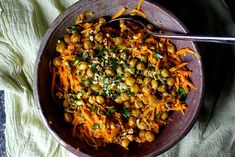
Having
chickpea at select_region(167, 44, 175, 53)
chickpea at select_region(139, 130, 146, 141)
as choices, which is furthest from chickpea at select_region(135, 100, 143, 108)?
chickpea at select_region(167, 44, 175, 53)

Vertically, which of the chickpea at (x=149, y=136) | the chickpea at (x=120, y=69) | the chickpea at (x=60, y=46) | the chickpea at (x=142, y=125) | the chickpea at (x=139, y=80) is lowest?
the chickpea at (x=149, y=136)

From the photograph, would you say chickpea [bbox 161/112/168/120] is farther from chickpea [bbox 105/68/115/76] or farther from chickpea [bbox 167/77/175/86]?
chickpea [bbox 105/68/115/76]

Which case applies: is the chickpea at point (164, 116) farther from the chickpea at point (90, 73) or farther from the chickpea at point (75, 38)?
the chickpea at point (75, 38)

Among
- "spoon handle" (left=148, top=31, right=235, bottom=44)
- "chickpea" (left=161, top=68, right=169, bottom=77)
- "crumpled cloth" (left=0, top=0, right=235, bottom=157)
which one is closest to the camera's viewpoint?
"spoon handle" (left=148, top=31, right=235, bottom=44)

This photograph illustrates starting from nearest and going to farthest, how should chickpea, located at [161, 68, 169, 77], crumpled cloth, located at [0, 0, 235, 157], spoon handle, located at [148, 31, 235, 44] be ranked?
spoon handle, located at [148, 31, 235, 44]
chickpea, located at [161, 68, 169, 77]
crumpled cloth, located at [0, 0, 235, 157]

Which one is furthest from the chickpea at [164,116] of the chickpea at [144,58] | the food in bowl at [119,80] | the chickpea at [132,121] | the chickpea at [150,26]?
the chickpea at [150,26]

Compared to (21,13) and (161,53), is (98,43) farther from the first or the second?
(21,13)

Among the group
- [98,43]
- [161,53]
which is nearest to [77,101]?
[98,43]
